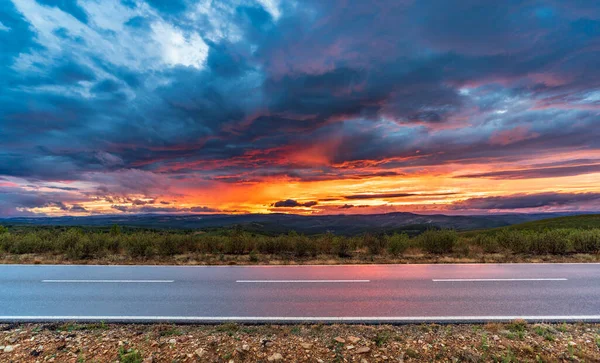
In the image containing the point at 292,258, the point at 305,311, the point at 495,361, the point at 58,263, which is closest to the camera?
the point at 495,361

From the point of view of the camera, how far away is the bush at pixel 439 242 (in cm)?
1391

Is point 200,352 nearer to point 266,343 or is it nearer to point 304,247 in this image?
point 266,343

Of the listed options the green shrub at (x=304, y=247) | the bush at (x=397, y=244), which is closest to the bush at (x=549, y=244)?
the bush at (x=397, y=244)

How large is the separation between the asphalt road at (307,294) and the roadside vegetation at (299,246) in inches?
96.8

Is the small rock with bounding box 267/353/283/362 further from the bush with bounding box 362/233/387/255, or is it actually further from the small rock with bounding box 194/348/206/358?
the bush with bounding box 362/233/387/255

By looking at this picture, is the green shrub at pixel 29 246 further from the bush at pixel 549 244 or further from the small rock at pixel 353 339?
the bush at pixel 549 244

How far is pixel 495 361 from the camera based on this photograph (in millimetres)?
4324

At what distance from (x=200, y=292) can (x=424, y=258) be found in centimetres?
887

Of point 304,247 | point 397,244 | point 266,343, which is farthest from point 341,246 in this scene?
point 266,343

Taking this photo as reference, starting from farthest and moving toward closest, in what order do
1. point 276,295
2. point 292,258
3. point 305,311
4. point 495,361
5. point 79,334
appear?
point 292,258 < point 276,295 < point 305,311 < point 79,334 < point 495,361

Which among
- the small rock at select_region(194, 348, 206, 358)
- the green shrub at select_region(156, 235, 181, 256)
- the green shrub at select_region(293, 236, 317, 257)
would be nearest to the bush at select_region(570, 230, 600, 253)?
the green shrub at select_region(293, 236, 317, 257)

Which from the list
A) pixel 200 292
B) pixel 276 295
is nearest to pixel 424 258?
pixel 276 295

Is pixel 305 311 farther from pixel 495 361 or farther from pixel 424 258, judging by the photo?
pixel 424 258

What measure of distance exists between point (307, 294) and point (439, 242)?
923 cm
